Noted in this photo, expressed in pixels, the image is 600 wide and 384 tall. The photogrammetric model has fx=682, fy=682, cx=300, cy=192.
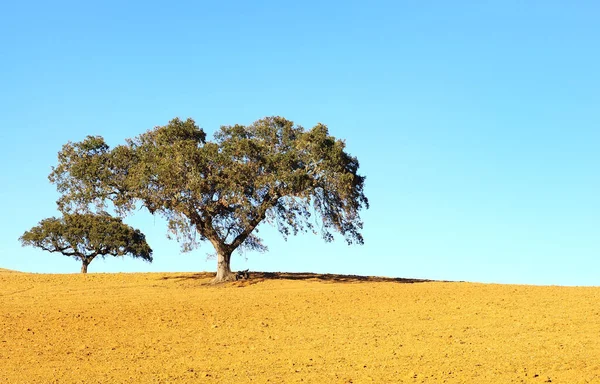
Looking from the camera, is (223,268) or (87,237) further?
(87,237)

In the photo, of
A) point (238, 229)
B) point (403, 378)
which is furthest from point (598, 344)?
point (238, 229)

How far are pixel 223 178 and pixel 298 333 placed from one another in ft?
47.9

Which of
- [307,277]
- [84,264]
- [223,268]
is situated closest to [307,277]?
[307,277]

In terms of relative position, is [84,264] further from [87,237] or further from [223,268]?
[223,268]

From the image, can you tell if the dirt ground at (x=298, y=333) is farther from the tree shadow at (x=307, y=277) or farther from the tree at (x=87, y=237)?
the tree at (x=87, y=237)

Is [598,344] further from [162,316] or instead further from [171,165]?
[171,165]

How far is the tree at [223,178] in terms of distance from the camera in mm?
37344

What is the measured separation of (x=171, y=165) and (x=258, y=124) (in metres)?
5.94

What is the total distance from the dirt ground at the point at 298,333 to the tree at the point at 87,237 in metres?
12.0

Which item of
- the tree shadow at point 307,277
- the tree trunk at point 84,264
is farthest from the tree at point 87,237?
the tree shadow at point 307,277

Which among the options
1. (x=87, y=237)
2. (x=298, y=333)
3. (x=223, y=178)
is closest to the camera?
(x=298, y=333)

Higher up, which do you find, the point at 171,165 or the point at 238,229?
the point at 171,165

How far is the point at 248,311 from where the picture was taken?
29.9 metres

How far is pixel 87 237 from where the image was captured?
5253 cm
